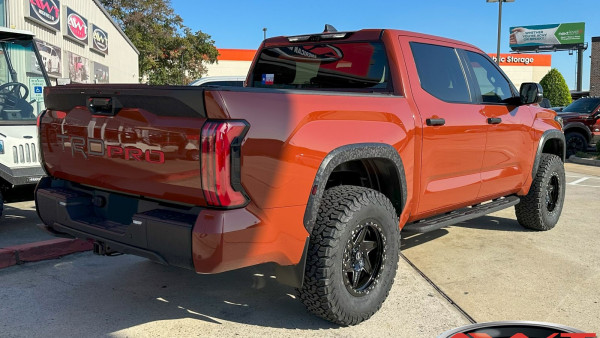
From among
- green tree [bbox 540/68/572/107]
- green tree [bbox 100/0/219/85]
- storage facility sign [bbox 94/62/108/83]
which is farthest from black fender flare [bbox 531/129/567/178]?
green tree [bbox 100/0/219/85]

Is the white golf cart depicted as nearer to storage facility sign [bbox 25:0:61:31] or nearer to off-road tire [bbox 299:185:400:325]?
off-road tire [bbox 299:185:400:325]

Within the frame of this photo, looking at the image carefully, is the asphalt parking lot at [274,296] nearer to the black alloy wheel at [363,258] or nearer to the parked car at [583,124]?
the black alloy wheel at [363,258]

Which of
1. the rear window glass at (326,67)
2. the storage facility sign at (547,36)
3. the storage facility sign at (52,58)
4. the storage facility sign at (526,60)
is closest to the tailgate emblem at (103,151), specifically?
the rear window glass at (326,67)

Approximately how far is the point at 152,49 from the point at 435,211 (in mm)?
46603

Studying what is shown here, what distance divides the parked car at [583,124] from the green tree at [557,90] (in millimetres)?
18684

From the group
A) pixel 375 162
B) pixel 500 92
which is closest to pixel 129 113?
pixel 375 162

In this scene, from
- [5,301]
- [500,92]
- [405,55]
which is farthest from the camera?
[500,92]

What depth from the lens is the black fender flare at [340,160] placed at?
3.04 m

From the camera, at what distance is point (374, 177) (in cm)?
386

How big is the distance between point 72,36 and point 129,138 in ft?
61.9

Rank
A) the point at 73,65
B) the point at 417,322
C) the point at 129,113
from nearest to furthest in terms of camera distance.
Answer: the point at 129,113 < the point at 417,322 < the point at 73,65

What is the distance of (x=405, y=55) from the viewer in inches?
159

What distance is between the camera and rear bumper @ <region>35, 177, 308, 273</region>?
2.66 metres

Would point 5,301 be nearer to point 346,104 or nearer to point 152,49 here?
point 346,104
